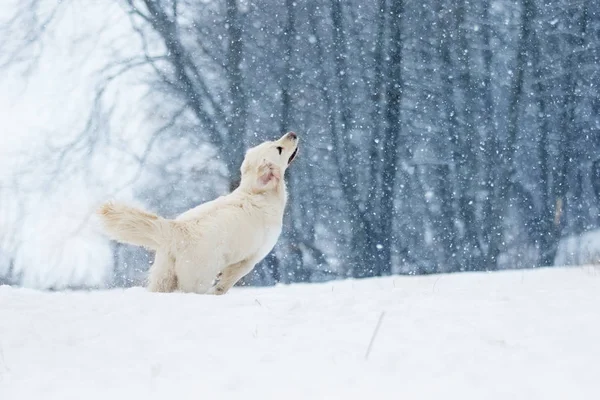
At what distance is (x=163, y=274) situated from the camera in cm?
742

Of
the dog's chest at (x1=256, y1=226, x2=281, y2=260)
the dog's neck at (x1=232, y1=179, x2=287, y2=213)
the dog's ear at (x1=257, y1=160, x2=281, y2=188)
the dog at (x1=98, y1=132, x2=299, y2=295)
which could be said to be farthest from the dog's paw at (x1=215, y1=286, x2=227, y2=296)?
the dog's ear at (x1=257, y1=160, x2=281, y2=188)

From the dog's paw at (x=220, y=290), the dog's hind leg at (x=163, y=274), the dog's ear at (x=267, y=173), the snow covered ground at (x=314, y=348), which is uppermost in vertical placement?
the dog's ear at (x=267, y=173)

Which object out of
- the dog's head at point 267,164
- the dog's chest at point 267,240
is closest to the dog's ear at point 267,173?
the dog's head at point 267,164

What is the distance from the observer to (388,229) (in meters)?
18.8

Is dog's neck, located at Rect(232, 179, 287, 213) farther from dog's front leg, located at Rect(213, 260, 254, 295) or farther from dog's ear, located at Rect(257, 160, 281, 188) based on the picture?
dog's front leg, located at Rect(213, 260, 254, 295)

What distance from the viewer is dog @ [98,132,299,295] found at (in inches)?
283

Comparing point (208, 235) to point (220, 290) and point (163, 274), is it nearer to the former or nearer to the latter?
point (163, 274)

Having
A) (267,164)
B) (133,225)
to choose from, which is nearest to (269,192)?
(267,164)

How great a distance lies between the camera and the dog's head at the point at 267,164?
8555mm

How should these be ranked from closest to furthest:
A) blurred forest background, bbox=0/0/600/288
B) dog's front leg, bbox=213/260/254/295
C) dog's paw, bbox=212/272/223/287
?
dog's paw, bbox=212/272/223/287 → dog's front leg, bbox=213/260/254/295 → blurred forest background, bbox=0/0/600/288

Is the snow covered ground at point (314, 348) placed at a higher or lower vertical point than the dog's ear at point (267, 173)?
lower

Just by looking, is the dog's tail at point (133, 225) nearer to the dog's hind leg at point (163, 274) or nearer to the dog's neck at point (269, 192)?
the dog's hind leg at point (163, 274)

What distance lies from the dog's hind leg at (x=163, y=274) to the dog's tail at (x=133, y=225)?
145 mm

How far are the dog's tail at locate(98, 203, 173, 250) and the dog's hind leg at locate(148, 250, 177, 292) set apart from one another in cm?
14
